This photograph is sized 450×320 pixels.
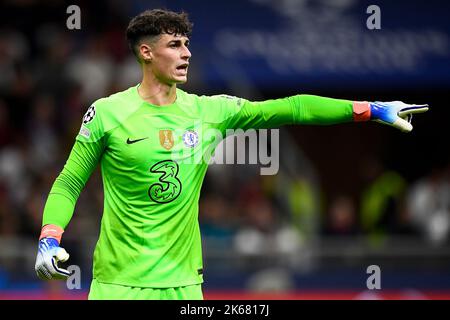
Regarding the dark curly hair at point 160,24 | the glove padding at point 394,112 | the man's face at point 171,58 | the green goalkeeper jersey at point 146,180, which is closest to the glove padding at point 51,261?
the green goalkeeper jersey at point 146,180

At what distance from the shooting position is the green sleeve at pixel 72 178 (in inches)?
249

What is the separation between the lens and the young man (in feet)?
20.8

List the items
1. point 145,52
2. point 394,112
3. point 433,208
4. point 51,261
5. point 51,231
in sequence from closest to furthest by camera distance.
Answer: point 51,261
point 51,231
point 394,112
point 145,52
point 433,208

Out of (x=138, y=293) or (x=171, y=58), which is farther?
(x=171, y=58)

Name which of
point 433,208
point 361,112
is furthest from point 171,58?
point 433,208

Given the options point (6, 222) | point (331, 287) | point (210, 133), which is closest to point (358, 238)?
point (331, 287)

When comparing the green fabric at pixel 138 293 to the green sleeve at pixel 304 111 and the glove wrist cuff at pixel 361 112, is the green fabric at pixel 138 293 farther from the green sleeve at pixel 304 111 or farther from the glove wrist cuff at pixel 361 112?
the glove wrist cuff at pixel 361 112

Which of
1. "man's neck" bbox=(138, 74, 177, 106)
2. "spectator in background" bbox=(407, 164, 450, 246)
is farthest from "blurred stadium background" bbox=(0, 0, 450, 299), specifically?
"man's neck" bbox=(138, 74, 177, 106)

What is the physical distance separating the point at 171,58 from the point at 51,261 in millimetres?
1429

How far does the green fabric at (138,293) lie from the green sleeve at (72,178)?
436mm

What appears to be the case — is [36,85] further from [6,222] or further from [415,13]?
[415,13]

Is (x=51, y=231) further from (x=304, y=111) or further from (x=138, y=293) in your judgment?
(x=304, y=111)

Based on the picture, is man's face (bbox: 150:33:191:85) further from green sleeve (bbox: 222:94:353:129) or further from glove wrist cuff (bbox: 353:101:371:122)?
glove wrist cuff (bbox: 353:101:371:122)

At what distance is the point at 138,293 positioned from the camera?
Result: 248 inches
